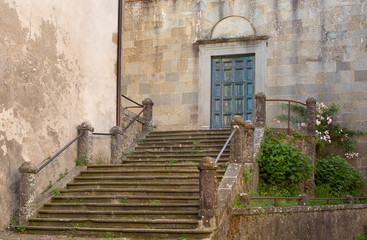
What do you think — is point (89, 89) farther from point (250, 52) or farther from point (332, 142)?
point (332, 142)

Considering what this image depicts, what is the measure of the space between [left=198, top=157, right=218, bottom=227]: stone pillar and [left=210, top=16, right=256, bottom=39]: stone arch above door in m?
8.03

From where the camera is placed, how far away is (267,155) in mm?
11844

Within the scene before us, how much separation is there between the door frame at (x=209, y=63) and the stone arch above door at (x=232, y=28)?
0.25m

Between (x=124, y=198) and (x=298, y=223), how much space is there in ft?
10.7

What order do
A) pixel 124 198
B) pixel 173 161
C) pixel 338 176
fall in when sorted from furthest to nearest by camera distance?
1. pixel 338 176
2. pixel 173 161
3. pixel 124 198

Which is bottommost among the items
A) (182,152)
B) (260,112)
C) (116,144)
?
(182,152)

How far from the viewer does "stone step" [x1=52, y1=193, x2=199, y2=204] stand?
9.39m

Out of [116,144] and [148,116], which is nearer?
[116,144]

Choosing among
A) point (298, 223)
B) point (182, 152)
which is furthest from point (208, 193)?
point (182, 152)

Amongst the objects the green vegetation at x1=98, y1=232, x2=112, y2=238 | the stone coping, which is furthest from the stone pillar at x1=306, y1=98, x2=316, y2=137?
the green vegetation at x1=98, y1=232, x2=112, y2=238

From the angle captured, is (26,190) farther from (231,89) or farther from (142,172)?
(231,89)

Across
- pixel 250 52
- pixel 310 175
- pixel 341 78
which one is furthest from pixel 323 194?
pixel 250 52

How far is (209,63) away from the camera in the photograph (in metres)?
16.0

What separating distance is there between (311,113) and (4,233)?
7.53 m
